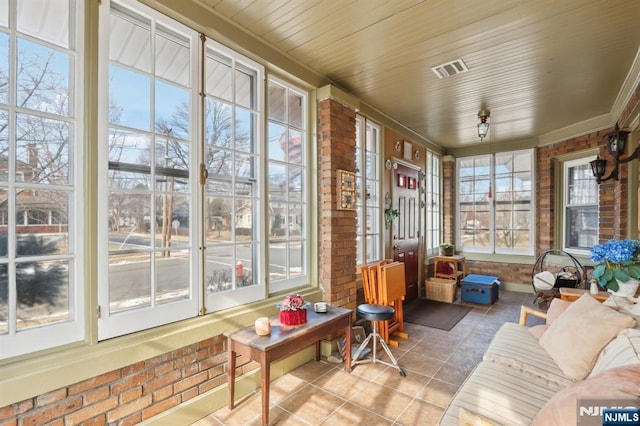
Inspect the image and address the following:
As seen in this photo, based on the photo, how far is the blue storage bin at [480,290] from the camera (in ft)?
16.3

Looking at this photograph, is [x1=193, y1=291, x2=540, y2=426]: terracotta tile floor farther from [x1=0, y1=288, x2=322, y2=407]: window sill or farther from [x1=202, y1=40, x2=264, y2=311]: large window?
[x1=202, y1=40, x2=264, y2=311]: large window

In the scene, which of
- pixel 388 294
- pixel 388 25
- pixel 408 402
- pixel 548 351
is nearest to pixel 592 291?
pixel 548 351

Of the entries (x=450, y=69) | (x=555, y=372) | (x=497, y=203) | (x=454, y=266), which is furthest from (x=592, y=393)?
(x=497, y=203)

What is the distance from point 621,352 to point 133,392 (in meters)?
2.61

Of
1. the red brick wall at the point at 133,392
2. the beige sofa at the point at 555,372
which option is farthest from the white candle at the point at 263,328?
the beige sofa at the point at 555,372

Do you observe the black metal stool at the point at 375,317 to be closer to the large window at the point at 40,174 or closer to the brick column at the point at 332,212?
the brick column at the point at 332,212

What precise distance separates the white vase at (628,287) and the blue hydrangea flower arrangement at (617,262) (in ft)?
0.10

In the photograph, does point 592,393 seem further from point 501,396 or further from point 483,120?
point 483,120

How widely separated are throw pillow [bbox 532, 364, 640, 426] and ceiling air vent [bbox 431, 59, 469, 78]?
2619mm

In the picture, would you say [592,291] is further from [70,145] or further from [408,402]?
[70,145]

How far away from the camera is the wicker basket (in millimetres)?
5094

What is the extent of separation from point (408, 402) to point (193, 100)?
2672 mm

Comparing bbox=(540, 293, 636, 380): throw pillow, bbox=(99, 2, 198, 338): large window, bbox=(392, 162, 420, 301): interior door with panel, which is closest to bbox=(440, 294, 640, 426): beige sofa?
bbox=(540, 293, 636, 380): throw pillow

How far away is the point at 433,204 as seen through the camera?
6.16m
